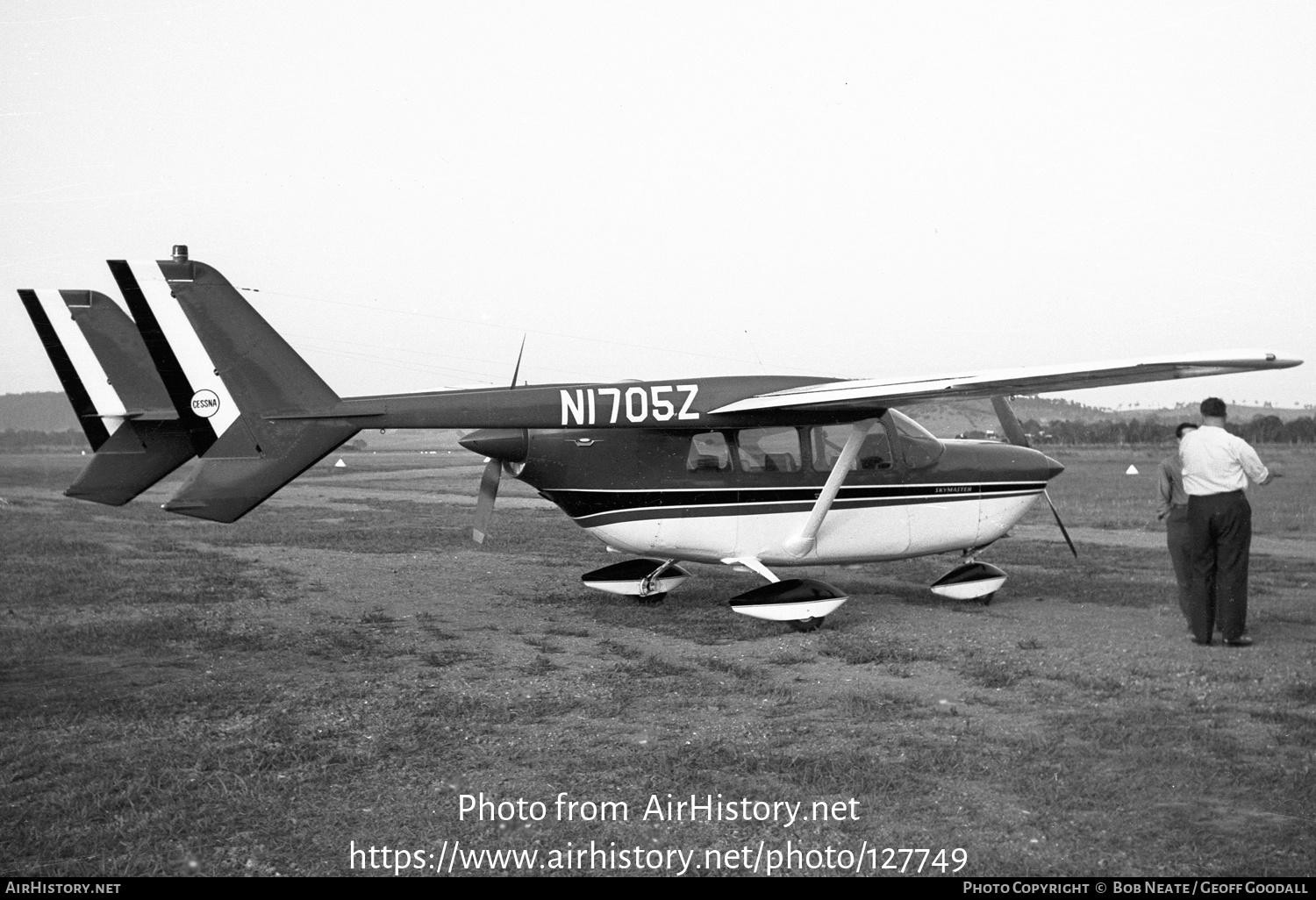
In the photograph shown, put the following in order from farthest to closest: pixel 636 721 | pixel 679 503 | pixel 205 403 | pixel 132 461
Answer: pixel 132 461
pixel 679 503
pixel 205 403
pixel 636 721

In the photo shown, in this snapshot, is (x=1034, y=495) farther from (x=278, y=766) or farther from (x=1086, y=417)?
(x=1086, y=417)

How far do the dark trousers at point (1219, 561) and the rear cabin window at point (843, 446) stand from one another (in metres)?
2.98

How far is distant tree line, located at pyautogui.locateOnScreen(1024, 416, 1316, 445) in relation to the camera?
180 ft

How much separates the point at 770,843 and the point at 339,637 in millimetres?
5782

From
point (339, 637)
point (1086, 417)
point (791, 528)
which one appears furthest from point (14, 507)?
point (1086, 417)

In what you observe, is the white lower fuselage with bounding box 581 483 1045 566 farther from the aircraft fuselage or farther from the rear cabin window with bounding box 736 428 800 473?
the rear cabin window with bounding box 736 428 800 473

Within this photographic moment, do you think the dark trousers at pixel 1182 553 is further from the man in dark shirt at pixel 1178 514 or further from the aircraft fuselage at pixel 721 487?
the aircraft fuselage at pixel 721 487

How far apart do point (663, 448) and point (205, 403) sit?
4264 millimetres

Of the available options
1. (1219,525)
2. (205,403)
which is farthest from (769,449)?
(205,403)

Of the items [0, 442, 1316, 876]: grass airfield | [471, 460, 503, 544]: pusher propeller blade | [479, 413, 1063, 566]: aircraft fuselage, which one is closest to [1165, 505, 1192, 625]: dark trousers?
[0, 442, 1316, 876]: grass airfield

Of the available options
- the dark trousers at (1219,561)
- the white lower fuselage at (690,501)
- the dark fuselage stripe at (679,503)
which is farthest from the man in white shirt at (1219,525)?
the dark fuselage stripe at (679,503)

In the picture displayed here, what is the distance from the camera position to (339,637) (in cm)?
928

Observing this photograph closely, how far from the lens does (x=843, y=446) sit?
10453mm

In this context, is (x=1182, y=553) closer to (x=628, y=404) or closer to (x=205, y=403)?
(x=628, y=404)
